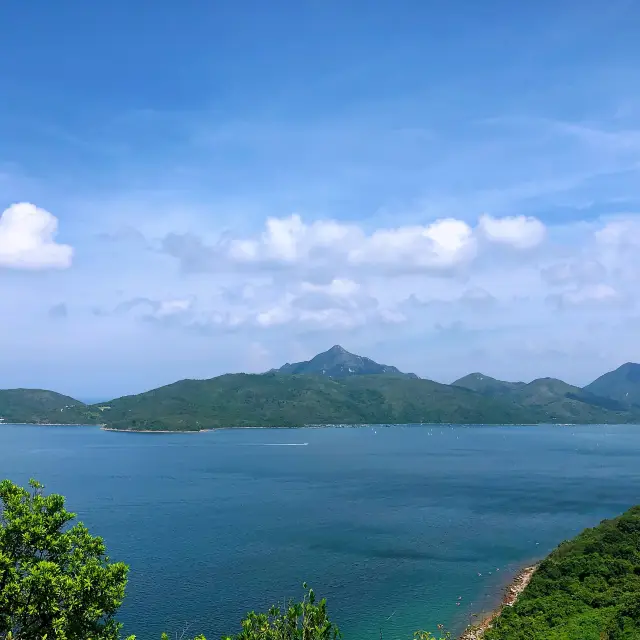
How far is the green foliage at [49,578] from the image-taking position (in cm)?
2320

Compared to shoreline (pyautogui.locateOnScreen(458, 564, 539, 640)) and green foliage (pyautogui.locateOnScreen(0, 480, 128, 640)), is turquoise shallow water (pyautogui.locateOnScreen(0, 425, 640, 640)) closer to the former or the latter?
shoreline (pyautogui.locateOnScreen(458, 564, 539, 640))

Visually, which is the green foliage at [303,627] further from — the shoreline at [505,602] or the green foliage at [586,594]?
the shoreline at [505,602]

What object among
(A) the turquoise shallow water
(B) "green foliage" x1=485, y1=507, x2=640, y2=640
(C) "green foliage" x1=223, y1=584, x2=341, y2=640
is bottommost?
(A) the turquoise shallow water

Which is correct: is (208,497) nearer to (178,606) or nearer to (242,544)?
(242,544)

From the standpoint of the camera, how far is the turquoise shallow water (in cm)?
6291

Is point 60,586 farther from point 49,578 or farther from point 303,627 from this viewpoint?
point 303,627

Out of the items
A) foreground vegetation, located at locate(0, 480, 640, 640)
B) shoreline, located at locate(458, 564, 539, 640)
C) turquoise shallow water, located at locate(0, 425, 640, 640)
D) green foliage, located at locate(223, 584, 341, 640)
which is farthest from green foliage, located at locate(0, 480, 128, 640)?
shoreline, located at locate(458, 564, 539, 640)

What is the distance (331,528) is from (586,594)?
53082 millimetres

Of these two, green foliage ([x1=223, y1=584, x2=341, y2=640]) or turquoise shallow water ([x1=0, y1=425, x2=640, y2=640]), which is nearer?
green foliage ([x1=223, y1=584, x2=341, y2=640])

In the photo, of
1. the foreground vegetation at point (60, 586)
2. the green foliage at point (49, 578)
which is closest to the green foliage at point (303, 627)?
the foreground vegetation at point (60, 586)

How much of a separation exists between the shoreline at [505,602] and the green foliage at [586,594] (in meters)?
2.47

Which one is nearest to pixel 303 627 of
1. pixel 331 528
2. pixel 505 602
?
pixel 505 602

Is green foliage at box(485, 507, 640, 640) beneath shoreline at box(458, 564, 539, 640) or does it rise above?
above

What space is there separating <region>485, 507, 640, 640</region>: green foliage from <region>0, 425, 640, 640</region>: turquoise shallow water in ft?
28.4
